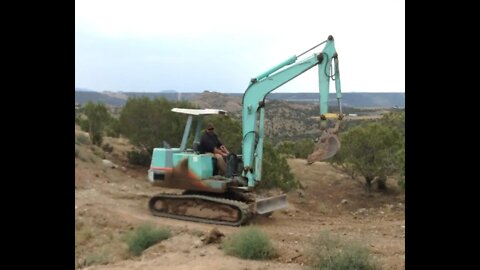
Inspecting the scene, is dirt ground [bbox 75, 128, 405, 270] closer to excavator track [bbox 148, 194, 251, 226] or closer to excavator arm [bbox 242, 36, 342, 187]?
excavator track [bbox 148, 194, 251, 226]

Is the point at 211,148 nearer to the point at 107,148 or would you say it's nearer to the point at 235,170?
the point at 235,170

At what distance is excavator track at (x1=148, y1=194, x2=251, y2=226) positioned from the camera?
12141 mm

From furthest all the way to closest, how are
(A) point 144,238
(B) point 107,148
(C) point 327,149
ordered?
1. (B) point 107,148
2. (C) point 327,149
3. (A) point 144,238

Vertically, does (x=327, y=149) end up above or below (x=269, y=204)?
above

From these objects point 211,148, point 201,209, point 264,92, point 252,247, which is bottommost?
point 252,247

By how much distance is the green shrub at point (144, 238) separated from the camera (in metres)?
10.2

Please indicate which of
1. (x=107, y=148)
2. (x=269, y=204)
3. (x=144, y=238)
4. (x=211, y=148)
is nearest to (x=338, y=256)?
(x=144, y=238)

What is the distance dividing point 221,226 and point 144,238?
2.27 meters

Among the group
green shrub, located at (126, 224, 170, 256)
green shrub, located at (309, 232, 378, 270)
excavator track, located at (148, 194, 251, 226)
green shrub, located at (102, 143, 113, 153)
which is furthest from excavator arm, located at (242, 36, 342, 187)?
green shrub, located at (102, 143, 113, 153)

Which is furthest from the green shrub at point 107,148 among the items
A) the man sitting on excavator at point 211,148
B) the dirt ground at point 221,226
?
the man sitting on excavator at point 211,148

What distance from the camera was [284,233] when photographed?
443 inches

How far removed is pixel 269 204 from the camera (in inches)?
512

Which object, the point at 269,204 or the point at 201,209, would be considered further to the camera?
the point at 269,204
